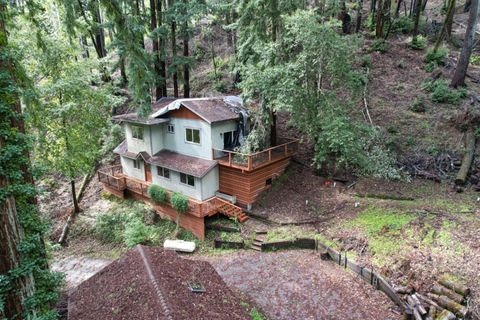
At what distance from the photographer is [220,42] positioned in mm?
32656

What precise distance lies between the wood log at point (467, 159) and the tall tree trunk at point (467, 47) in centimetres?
445

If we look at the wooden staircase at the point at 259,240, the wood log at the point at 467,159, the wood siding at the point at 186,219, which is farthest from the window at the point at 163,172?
the wood log at the point at 467,159

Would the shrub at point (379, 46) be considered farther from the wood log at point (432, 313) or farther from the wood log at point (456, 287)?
the wood log at point (432, 313)

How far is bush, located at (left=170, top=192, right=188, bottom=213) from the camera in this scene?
15516mm

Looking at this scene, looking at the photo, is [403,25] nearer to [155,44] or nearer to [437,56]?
[437,56]

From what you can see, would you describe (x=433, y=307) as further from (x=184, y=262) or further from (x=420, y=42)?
(x=420, y=42)

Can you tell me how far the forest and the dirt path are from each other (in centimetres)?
14

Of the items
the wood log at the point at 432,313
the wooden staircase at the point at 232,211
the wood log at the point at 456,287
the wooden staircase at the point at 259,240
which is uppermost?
the wood log at the point at 456,287

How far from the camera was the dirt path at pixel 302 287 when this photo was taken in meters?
9.40

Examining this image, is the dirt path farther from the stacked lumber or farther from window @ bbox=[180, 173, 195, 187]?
window @ bbox=[180, 173, 195, 187]

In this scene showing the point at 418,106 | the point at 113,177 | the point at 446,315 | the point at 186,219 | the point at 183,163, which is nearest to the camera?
the point at 446,315

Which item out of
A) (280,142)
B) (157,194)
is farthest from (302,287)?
(157,194)

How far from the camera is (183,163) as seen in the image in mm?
16547

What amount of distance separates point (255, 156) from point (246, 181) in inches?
52.9
